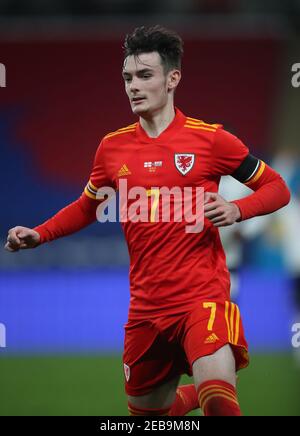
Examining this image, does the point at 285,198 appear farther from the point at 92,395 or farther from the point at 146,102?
the point at 92,395

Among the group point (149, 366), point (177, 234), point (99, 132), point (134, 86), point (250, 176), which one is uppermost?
point (99, 132)

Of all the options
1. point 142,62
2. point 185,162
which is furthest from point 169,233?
point 142,62

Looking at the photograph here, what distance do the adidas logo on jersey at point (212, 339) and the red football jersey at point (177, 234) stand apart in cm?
20

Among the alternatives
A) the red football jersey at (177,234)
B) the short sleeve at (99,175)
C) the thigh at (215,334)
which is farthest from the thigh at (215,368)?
the short sleeve at (99,175)

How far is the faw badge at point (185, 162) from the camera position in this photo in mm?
4109

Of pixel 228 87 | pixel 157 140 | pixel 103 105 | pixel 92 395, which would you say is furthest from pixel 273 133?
pixel 157 140

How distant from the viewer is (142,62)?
164 inches

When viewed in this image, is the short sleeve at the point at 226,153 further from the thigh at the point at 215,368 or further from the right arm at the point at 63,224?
the thigh at the point at 215,368

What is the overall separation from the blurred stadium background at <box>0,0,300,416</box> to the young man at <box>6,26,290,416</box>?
4281 millimetres

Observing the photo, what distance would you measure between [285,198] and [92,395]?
295cm

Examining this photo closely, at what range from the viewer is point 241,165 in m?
4.15

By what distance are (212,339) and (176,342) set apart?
28 centimetres

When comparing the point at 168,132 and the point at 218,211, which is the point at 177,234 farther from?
the point at 168,132

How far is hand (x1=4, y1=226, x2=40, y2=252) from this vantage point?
417 cm
